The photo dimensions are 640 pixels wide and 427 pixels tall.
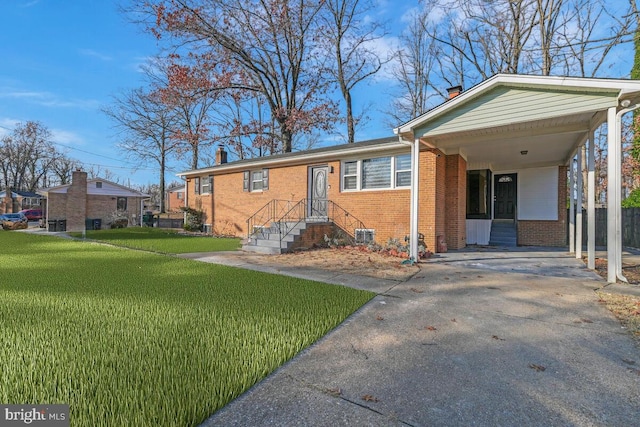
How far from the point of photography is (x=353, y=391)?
2.16 m

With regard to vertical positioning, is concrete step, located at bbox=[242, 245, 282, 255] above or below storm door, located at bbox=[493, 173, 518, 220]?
below

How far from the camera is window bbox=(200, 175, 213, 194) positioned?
642 inches

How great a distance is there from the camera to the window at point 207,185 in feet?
53.5

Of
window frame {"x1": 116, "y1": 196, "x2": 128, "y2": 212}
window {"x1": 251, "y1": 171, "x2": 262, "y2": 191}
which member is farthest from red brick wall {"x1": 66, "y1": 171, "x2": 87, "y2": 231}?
window {"x1": 251, "y1": 171, "x2": 262, "y2": 191}

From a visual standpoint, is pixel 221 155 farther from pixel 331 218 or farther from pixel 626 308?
pixel 626 308

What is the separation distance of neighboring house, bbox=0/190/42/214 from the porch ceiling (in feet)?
158

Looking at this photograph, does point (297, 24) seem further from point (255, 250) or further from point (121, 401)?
point (121, 401)

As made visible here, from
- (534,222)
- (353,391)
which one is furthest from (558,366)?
(534,222)

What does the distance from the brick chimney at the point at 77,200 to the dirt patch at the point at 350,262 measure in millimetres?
22855

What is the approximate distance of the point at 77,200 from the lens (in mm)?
23641

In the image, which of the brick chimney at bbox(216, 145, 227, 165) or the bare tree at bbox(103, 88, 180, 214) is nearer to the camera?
the brick chimney at bbox(216, 145, 227, 165)

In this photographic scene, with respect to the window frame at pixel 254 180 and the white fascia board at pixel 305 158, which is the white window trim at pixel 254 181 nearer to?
the window frame at pixel 254 180

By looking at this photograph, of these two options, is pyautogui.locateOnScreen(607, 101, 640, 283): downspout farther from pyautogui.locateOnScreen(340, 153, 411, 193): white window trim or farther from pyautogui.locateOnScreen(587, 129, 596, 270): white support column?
pyautogui.locateOnScreen(340, 153, 411, 193): white window trim

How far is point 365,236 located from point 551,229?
24.1 ft
